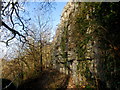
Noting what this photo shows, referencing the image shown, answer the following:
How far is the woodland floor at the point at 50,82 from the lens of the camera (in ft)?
13.9

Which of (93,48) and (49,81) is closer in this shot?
(93,48)

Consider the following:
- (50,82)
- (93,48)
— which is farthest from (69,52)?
(50,82)

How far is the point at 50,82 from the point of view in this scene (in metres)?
4.82

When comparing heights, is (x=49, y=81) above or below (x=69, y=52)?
below

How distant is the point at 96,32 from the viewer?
9.46 feet

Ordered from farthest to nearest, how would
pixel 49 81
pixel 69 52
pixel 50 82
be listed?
1. pixel 49 81
2. pixel 50 82
3. pixel 69 52

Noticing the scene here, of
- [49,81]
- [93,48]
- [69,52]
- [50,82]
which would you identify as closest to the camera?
[93,48]

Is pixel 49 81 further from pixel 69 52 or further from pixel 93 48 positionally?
pixel 93 48

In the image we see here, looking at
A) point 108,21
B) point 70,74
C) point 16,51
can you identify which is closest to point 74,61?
point 70,74

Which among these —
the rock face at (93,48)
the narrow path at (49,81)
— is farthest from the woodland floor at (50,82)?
the rock face at (93,48)

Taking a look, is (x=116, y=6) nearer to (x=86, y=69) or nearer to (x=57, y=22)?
(x=86, y=69)

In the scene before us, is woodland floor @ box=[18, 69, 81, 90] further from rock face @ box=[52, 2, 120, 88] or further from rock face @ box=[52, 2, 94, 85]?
rock face @ box=[52, 2, 120, 88]

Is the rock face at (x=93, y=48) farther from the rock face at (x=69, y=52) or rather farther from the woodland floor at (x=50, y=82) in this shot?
the woodland floor at (x=50, y=82)

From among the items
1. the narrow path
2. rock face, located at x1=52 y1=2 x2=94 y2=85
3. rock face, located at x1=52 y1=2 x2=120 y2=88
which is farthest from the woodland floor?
rock face, located at x1=52 y1=2 x2=120 y2=88
